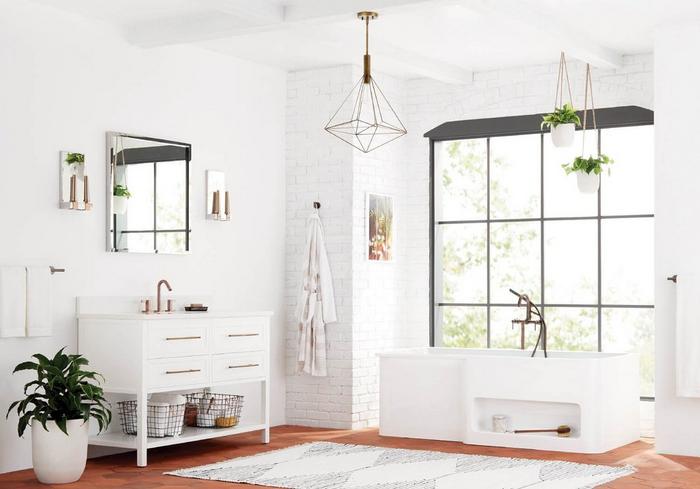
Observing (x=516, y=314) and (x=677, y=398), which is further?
(x=516, y=314)

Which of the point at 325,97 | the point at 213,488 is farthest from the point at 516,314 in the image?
the point at 213,488

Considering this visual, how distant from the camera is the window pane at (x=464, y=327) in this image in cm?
1079

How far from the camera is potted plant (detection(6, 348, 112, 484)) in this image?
600 cm

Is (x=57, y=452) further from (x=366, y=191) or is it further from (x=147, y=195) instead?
(x=366, y=191)

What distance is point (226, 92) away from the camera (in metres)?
8.09

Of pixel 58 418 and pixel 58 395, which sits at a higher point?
pixel 58 395

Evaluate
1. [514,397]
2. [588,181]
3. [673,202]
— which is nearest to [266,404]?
[514,397]

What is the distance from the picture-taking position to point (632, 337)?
11.1m

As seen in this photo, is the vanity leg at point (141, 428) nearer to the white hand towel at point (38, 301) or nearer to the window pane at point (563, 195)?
the white hand towel at point (38, 301)

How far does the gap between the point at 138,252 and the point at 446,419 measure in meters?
2.47

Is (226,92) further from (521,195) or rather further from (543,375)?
(521,195)

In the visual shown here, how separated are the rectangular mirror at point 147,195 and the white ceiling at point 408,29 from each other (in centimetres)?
A: 73

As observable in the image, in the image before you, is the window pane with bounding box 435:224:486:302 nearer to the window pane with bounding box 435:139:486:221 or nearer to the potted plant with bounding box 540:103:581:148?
the window pane with bounding box 435:139:486:221

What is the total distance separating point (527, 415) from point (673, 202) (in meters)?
1.75
